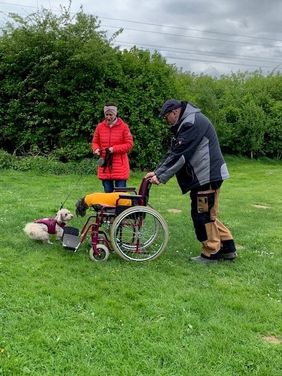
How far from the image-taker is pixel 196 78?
751 inches

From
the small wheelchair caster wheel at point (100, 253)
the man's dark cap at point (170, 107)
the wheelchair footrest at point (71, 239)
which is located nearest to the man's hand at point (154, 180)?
the man's dark cap at point (170, 107)

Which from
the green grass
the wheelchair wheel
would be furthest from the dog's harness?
the wheelchair wheel

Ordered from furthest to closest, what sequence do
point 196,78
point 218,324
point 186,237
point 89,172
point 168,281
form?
point 196,78, point 89,172, point 186,237, point 168,281, point 218,324

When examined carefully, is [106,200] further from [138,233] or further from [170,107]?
[170,107]

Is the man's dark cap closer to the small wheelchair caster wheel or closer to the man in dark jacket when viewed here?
the man in dark jacket

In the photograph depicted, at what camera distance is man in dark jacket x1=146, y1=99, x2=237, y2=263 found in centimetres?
497

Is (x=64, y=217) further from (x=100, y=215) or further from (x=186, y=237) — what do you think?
(x=186, y=237)

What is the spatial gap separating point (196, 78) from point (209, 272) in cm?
1510

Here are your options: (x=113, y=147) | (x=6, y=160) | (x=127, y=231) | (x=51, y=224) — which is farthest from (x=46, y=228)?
(x=6, y=160)

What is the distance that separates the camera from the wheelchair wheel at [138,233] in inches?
197

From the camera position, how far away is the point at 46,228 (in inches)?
217

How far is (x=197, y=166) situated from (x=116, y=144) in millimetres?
1586

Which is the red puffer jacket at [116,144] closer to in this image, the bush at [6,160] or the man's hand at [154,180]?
the man's hand at [154,180]

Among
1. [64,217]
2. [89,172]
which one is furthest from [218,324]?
[89,172]
